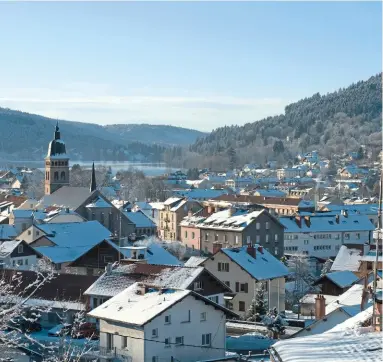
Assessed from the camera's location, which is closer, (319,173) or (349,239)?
(349,239)

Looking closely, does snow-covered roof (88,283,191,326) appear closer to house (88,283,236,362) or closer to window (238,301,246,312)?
house (88,283,236,362)

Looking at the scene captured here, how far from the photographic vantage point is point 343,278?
34938 millimetres

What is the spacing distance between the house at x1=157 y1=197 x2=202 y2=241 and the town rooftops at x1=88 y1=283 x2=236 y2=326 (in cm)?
4520

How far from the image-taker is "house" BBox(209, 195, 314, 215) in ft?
265

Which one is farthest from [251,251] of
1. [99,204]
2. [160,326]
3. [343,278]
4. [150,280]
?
[99,204]

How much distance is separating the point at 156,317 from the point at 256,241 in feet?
100

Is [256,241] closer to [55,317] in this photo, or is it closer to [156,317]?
[55,317]

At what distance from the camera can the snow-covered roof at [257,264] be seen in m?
34.7

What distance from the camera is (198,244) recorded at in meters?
56.5

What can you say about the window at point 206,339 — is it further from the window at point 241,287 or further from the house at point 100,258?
the house at point 100,258

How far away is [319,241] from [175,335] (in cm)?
3859

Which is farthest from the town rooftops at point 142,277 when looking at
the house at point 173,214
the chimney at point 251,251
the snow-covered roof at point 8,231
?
the house at point 173,214

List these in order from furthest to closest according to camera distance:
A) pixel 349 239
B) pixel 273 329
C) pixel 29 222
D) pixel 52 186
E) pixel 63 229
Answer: pixel 52 186
pixel 349 239
pixel 29 222
pixel 63 229
pixel 273 329

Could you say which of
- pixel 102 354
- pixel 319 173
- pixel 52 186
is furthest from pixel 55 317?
pixel 319 173
